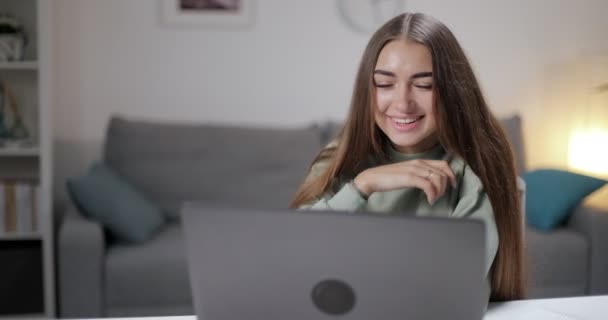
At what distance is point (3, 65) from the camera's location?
2926mm

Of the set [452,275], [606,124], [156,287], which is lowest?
[156,287]

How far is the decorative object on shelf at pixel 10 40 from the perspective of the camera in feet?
9.73

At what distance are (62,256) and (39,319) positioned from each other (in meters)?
0.57

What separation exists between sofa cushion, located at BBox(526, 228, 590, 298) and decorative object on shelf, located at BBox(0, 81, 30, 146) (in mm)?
2158

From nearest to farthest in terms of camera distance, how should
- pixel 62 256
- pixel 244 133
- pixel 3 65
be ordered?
1. pixel 62 256
2. pixel 3 65
3. pixel 244 133

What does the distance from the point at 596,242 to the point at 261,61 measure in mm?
1666

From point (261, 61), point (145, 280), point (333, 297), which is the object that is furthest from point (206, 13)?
point (333, 297)

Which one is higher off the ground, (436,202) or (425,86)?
(425,86)

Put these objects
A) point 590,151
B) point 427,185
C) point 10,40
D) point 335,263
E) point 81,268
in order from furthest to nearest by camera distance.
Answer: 1. point 590,151
2. point 10,40
3. point 81,268
4. point 427,185
5. point 335,263

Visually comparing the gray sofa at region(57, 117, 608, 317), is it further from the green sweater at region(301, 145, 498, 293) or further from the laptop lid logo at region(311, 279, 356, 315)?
the laptop lid logo at region(311, 279, 356, 315)

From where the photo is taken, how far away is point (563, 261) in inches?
118

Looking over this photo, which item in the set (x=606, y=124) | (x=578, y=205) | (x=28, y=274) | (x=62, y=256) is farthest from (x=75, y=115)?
(x=606, y=124)

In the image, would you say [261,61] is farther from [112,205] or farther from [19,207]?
[19,207]

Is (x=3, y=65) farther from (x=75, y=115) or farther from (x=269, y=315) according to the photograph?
(x=269, y=315)
